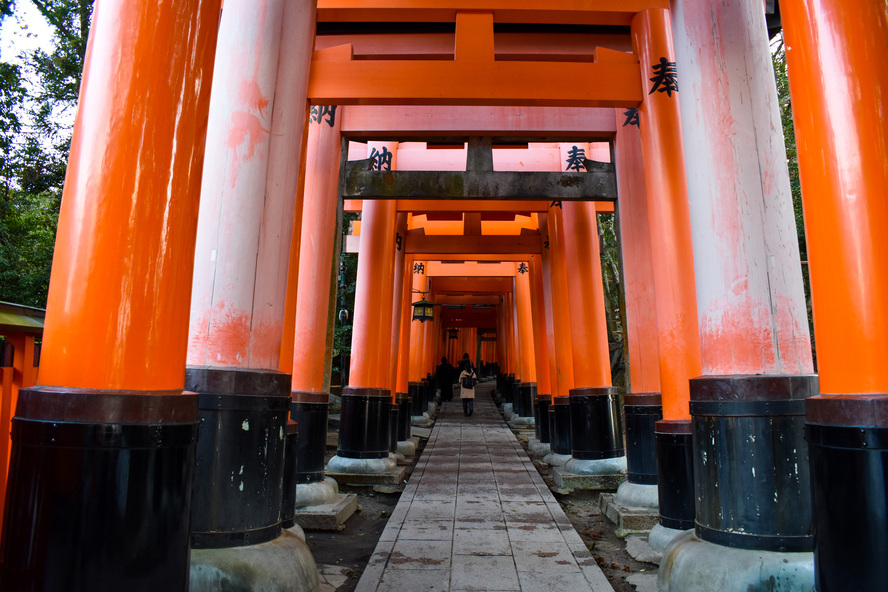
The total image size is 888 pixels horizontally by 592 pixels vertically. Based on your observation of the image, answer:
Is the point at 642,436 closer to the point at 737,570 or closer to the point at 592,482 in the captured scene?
the point at 592,482

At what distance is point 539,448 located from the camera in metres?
10.9

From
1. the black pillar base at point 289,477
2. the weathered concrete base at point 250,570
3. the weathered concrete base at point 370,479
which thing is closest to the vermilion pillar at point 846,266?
the weathered concrete base at point 250,570

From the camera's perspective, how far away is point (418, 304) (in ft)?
47.3

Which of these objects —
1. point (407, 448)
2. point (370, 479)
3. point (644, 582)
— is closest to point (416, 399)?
point (407, 448)

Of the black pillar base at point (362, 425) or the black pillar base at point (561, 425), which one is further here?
the black pillar base at point (561, 425)

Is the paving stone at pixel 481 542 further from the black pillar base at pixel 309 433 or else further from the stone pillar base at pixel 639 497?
the black pillar base at pixel 309 433

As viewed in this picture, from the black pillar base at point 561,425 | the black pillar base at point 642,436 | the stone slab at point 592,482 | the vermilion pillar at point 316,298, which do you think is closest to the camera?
the black pillar base at point 642,436

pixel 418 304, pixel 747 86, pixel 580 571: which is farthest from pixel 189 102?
pixel 418 304

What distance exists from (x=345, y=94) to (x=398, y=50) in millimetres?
1903

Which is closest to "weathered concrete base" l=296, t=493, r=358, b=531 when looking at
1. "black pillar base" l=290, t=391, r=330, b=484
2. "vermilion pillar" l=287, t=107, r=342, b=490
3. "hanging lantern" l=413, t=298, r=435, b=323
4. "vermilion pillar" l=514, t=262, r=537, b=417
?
"vermilion pillar" l=287, t=107, r=342, b=490

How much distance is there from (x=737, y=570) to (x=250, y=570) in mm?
2325

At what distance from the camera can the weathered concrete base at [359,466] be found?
7.72 metres

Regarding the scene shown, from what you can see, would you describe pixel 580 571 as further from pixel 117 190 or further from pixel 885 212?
pixel 117 190

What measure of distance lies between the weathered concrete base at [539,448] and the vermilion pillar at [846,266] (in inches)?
329
